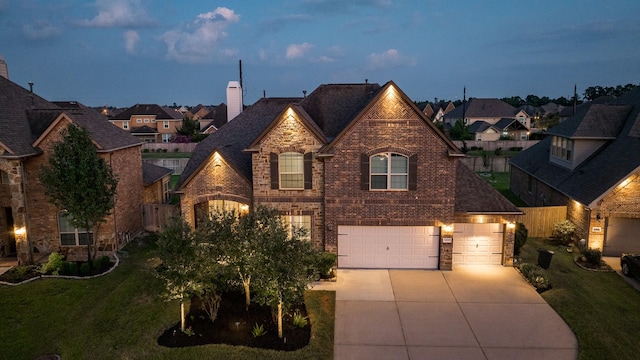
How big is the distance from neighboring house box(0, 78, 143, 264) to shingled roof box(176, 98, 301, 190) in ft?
12.2

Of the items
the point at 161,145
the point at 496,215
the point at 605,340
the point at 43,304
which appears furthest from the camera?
the point at 161,145

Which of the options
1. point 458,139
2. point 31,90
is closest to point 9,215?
point 31,90

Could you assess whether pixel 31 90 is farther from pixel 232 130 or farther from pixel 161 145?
pixel 161 145

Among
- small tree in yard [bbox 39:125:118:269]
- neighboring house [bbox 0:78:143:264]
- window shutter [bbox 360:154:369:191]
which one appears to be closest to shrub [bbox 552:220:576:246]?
window shutter [bbox 360:154:369:191]

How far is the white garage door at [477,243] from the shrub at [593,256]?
385cm

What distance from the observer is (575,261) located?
1844 centimetres

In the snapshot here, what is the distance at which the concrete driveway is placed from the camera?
38.0 feet

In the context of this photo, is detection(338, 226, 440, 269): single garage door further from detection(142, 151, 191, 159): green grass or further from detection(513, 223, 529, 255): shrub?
detection(142, 151, 191, 159): green grass

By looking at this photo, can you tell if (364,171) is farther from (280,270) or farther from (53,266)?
(53,266)

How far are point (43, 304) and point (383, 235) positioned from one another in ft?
42.2

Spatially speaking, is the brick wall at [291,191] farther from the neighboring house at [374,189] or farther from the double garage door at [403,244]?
the double garage door at [403,244]

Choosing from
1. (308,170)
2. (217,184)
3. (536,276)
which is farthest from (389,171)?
(217,184)

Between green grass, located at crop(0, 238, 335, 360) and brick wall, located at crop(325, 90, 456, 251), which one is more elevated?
brick wall, located at crop(325, 90, 456, 251)

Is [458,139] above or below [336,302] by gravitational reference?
above
